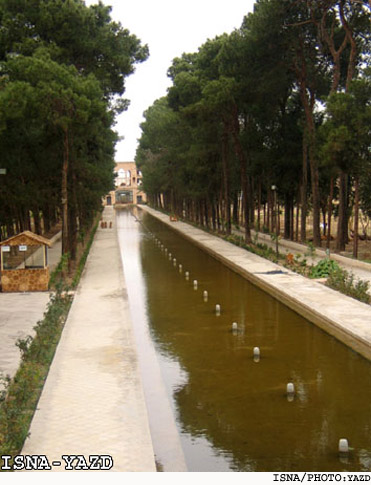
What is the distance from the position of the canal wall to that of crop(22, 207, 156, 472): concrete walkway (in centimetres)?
520

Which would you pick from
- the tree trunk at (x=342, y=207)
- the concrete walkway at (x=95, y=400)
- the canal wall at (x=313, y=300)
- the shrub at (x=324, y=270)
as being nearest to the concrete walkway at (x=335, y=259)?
the shrub at (x=324, y=270)

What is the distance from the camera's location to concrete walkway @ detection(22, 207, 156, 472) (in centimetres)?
885

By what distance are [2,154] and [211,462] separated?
2256 cm

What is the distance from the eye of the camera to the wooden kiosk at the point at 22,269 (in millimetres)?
22953

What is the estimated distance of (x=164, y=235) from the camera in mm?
50969

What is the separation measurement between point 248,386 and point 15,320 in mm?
7763

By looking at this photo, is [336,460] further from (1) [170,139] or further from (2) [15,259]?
(1) [170,139]

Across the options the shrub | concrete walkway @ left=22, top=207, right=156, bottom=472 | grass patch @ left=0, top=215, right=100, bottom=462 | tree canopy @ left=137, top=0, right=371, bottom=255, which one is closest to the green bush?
the shrub

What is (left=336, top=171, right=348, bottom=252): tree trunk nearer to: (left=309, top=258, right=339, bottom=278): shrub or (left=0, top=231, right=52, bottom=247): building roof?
(left=309, top=258, right=339, bottom=278): shrub

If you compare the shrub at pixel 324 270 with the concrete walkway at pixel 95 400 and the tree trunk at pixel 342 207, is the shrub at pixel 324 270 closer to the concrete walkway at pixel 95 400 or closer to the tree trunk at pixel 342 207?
the tree trunk at pixel 342 207

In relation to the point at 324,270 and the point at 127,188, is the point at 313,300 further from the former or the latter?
the point at 127,188

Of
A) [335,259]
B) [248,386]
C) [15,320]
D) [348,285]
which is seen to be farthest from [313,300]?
[335,259]

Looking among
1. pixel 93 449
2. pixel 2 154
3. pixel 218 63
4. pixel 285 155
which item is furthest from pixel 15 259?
pixel 285 155

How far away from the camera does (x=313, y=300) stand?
20.1 meters
